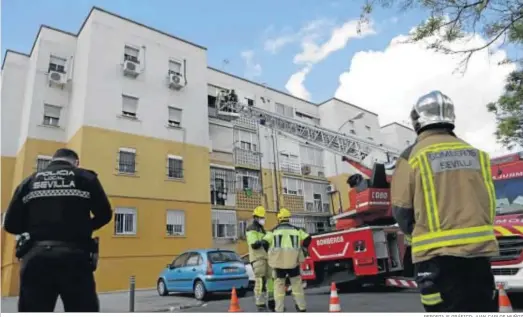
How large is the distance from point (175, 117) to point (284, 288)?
10089mm

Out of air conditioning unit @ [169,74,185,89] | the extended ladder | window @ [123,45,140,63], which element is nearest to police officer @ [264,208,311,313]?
the extended ladder

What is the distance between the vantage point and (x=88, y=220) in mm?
2467

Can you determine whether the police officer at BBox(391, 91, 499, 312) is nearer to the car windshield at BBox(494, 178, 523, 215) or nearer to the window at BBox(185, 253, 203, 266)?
the car windshield at BBox(494, 178, 523, 215)

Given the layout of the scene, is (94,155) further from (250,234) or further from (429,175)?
(429,175)

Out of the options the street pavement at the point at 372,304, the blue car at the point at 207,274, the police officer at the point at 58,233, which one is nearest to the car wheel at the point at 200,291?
the blue car at the point at 207,274

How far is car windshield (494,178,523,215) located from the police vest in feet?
12.4

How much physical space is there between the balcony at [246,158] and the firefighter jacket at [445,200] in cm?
1475

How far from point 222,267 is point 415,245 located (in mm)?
6867

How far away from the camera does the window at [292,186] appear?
1839 centimetres

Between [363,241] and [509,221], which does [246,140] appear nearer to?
[363,241]

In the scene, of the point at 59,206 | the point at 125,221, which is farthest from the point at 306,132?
the point at 59,206

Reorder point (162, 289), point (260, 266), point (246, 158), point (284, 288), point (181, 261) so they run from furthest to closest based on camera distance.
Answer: point (246, 158), point (162, 289), point (181, 261), point (260, 266), point (284, 288)

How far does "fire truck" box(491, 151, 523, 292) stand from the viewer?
4.38 metres

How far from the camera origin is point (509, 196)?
5.52 metres
